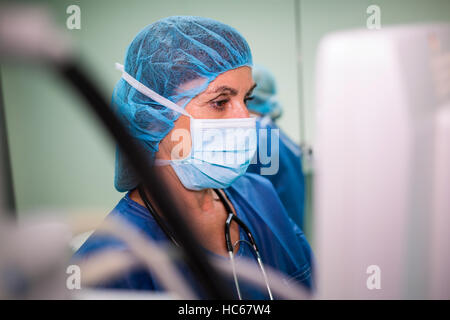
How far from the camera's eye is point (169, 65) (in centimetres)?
83

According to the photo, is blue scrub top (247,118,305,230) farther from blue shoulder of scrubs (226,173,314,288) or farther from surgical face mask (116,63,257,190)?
surgical face mask (116,63,257,190)

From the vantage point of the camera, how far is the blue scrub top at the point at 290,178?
1154 millimetres

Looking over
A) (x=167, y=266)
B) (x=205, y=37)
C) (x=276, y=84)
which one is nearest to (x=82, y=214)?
(x=167, y=266)

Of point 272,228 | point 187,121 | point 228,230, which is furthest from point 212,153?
point 272,228

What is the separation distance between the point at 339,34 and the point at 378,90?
104 mm

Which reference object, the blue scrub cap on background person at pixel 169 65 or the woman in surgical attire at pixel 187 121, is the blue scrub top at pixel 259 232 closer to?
the woman in surgical attire at pixel 187 121

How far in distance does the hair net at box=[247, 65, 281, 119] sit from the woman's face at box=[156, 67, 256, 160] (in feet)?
1.10

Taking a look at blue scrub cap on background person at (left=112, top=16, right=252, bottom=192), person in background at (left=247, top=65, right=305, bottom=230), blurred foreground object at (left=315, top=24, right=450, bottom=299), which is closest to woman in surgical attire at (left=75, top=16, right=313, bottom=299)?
blue scrub cap on background person at (left=112, top=16, right=252, bottom=192)

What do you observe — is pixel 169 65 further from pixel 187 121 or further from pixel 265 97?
pixel 265 97

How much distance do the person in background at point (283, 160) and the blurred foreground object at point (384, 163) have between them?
0.62m

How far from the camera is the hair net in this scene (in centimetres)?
123

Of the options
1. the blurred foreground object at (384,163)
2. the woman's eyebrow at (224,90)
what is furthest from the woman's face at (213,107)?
the blurred foreground object at (384,163)
